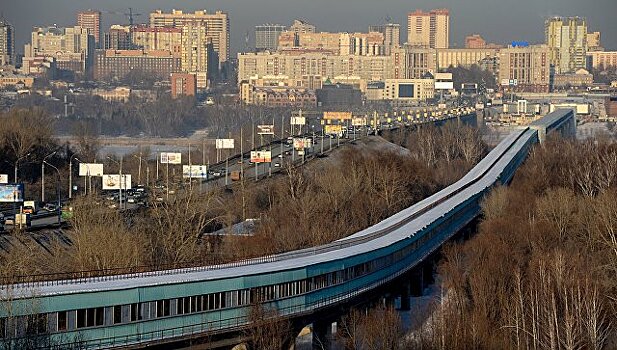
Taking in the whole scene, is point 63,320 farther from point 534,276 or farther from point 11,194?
point 11,194

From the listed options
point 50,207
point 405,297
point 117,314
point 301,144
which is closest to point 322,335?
point 117,314

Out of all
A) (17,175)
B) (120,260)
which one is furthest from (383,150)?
(120,260)

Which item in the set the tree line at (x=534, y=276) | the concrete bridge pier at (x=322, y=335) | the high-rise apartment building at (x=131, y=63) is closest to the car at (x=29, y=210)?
the tree line at (x=534, y=276)

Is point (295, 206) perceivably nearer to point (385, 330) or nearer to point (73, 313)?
point (385, 330)

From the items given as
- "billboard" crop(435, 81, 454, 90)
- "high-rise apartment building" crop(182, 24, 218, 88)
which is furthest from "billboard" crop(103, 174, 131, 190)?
"high-rise apartment building" crop(182, 24, 218, 88)

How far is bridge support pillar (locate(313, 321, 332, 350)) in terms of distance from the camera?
64.5 feet

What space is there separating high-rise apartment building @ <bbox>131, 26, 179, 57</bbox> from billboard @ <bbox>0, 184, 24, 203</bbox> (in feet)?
444

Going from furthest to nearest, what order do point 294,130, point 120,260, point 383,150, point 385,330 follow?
point 294,130, point 383,150, point 120,260, point 385,330

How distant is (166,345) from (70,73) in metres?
145

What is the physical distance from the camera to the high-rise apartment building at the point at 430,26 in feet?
607

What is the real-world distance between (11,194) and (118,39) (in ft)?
505

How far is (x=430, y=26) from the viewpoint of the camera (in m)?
186

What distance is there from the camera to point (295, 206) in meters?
31.3

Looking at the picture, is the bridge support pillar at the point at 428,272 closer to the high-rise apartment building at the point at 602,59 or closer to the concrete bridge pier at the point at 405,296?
the concrete bridge pier at the point at 405,296
